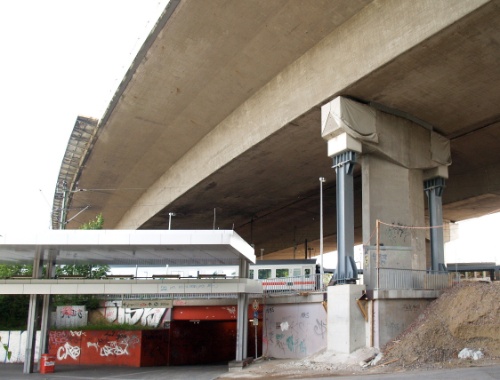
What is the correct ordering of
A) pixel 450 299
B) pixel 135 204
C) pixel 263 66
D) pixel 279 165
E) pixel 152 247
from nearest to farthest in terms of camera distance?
pixel 450 299
pixel 152 247
pixel 263 66
pixel 279 165
pixel 135 204

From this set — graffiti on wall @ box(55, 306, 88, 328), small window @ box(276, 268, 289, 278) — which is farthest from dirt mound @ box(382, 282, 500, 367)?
graffiti on wall @ box(55, 306, 88, 328)

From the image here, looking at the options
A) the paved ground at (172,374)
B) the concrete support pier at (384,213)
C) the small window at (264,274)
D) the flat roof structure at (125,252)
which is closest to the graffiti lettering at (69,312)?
the paved ground at (172,374)

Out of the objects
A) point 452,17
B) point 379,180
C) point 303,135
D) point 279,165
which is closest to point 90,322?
point 279,165

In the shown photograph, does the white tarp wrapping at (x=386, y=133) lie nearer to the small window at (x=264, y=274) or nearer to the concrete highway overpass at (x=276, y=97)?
the concrete highway overpass at (x=276, y=97)

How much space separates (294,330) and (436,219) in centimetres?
955

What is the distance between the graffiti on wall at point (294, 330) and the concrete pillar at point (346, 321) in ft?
9.08

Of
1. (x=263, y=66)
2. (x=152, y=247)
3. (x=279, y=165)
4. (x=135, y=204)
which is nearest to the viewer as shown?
(x=152, y=247)

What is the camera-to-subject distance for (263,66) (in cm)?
2680

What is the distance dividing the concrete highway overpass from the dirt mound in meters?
9.09

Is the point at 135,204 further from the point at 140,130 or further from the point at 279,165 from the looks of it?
the point at 279,165

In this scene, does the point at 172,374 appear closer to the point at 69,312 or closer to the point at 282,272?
the point at 282,272

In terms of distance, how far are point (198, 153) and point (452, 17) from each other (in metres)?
20.7

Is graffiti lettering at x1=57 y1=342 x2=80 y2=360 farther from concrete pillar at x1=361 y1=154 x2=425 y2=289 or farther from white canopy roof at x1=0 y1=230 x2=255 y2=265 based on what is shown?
concrete pillar at x1=361 y1=154 x2=425 y2=289

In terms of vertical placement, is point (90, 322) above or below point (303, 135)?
below
